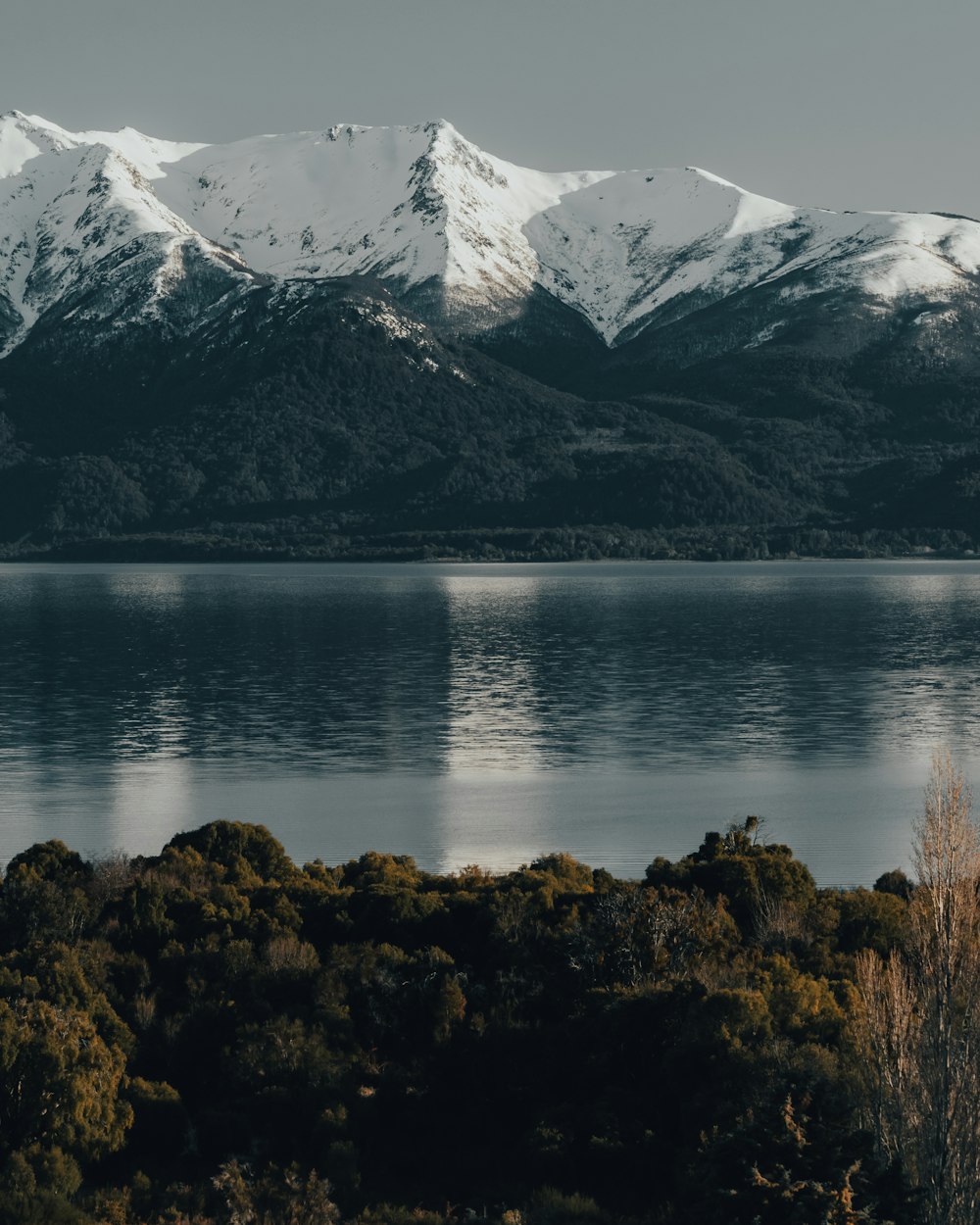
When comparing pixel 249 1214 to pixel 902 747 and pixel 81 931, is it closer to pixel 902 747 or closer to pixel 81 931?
pixel 81 931

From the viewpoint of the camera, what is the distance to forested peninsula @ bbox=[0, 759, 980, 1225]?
36.8 m

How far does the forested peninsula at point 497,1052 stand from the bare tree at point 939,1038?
64 millimetres

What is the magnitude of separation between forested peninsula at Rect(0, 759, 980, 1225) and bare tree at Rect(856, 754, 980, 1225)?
64mm

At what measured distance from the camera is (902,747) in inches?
4461

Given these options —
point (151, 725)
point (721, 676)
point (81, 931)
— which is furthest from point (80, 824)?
point (721, 676)

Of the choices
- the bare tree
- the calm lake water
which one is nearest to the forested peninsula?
the bare tree

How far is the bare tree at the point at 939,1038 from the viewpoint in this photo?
114 ft

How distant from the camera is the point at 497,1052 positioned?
1892 inches

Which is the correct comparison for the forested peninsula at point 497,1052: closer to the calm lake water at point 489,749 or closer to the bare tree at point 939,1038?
the bare tree at point 939,1038

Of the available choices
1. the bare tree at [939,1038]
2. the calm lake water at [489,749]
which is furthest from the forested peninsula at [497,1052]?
the calm lake water at [489,749]

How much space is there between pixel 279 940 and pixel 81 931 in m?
6.87

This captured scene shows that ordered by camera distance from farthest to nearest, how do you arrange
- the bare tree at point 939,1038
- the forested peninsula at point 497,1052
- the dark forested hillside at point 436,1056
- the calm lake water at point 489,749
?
the calm lake water at point 489,749 < the dark forested hillside at point 436,1056 < the forested peninsula at point 497,1052 < the bare tree at point 939,1038

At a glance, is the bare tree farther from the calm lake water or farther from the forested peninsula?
the calm lake water

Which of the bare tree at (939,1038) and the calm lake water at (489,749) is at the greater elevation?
the bare tree at (939,1038)
